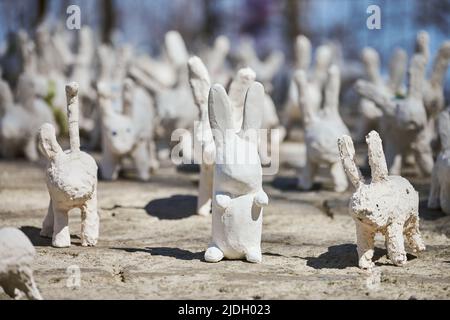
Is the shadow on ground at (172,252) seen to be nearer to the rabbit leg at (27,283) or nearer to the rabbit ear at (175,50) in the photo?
the rabbit leg at (27,283)

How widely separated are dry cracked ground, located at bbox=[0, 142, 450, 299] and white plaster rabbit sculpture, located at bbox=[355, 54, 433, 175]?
21 centimetres

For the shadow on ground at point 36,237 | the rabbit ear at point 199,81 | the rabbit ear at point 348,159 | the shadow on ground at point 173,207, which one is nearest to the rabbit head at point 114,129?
the shadow on ground at point 173,207

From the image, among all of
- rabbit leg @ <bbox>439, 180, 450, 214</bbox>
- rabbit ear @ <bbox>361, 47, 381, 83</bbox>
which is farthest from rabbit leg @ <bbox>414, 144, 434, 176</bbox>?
rabbit ear @ <bbox>361, 47, 381, 83</bbox>

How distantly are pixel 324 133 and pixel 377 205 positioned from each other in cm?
178

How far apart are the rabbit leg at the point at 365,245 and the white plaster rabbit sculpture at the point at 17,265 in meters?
1.34

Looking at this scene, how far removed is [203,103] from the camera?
172 inches

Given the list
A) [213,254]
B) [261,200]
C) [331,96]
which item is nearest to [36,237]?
[213,254]

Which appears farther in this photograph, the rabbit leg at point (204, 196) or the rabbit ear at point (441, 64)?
the rabbit ear at point (441, 64)

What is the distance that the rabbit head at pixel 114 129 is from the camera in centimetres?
522

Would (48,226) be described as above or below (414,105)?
below

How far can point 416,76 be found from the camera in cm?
517

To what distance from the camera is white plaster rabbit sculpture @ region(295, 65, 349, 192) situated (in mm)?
4871

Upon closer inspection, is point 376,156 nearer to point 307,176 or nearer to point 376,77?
point 307,176

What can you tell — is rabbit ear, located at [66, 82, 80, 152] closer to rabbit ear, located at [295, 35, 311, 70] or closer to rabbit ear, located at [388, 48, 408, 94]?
rabbit ear, located at [388, 48, 408, 94]
